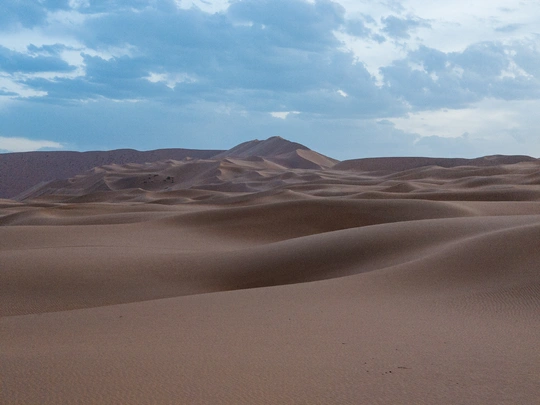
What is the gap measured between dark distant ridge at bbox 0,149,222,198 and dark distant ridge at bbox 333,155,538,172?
115 feet

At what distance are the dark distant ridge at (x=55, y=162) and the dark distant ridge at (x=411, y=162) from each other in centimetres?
3509

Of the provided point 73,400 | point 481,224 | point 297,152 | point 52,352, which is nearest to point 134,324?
point 52,352

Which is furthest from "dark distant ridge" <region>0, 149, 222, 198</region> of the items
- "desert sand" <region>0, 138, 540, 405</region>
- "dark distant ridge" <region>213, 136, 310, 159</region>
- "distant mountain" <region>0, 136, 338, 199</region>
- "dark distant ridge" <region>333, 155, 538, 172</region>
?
"desert sand" <region>0, 138, 540, 405</region>

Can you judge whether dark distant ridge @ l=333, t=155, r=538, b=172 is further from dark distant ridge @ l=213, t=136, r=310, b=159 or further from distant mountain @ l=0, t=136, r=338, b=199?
dark distant ridge @ l=213, t=136, r=310, b=159

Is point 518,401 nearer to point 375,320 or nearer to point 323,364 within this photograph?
point 323,364

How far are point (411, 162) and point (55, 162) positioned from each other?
160 ft

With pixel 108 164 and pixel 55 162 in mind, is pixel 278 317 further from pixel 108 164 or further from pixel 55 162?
pixel 55 162

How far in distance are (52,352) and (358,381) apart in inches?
85.7

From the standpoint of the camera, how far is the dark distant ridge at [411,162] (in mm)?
54781

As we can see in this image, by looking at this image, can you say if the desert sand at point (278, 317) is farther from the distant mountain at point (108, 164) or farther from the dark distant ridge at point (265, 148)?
the dark distant ridge at point (265, 148)

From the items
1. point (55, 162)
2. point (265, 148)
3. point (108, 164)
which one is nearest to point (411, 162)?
point (265, 148)

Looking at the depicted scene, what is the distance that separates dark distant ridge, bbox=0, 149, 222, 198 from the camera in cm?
7731

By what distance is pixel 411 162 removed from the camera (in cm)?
5906

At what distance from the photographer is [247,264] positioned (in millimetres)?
10406
